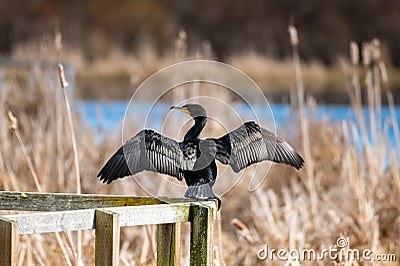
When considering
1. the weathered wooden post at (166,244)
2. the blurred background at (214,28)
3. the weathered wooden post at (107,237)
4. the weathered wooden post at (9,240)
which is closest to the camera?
the weathered wooden post at (9,240)

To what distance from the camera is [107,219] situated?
119cm

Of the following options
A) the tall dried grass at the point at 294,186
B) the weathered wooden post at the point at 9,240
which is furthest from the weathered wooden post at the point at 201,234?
the tall dried grass at the point at 294,186

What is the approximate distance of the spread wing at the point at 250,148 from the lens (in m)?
1.19

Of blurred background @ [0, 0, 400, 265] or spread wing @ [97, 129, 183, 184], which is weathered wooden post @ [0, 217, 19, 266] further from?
blurred background @ [0, 0, 400, 265]

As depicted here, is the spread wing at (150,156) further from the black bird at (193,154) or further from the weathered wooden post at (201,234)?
the weathered wooden post at (201,234)

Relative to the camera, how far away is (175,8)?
61.2ft

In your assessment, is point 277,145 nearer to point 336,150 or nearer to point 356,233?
point 356,233

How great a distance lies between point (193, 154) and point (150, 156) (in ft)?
0.21

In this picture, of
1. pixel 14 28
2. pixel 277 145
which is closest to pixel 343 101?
pixel 14 28

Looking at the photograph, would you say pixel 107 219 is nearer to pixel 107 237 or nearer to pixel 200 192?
pixel 107 237

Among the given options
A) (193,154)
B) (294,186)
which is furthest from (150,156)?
(294,186)

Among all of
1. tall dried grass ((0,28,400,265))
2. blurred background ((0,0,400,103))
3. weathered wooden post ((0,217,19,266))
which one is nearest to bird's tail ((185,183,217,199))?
weathered wooden post ((0,217,19,266))

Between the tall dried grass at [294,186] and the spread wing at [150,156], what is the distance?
2.53ft

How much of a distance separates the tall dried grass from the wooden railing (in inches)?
23.1
